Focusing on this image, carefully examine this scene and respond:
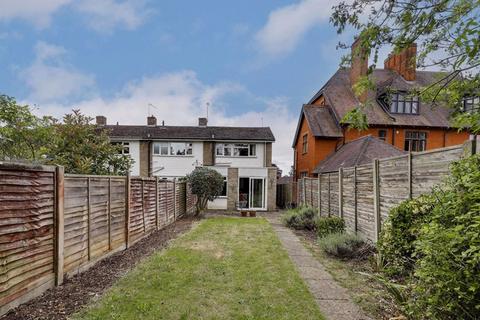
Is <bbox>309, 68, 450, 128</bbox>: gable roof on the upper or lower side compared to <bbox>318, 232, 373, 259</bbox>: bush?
upper

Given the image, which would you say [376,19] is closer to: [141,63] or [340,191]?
[340,191]

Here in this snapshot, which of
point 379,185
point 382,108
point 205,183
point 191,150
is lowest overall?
point 205,183

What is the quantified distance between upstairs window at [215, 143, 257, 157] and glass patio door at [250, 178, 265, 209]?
250 centimetres

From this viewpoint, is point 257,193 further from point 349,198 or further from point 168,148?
point 349,198

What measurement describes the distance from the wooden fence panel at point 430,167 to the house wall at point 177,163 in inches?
703

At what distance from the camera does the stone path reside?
3.92 m

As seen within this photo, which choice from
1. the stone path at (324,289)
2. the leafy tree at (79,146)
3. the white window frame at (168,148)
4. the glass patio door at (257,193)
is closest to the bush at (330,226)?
the stone path at (324,289)

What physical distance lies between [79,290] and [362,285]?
460 centimetres

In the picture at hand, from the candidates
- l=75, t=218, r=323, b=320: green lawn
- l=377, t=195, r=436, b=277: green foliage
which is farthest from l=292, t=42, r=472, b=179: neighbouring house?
l=377, t=195, r=436, b=277: green foliage

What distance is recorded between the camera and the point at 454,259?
8.52ft

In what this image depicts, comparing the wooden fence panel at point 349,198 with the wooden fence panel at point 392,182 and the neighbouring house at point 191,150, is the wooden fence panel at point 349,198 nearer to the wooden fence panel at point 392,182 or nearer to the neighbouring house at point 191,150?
the wooden fence panel at point 392,182

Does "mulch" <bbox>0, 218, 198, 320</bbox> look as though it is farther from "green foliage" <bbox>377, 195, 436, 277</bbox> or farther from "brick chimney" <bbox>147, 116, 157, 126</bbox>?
"brick chimney" <bbox>147, 116, 157, 126</bbox>

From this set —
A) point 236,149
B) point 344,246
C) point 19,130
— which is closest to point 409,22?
point 344,246

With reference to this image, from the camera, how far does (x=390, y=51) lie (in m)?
4.14
